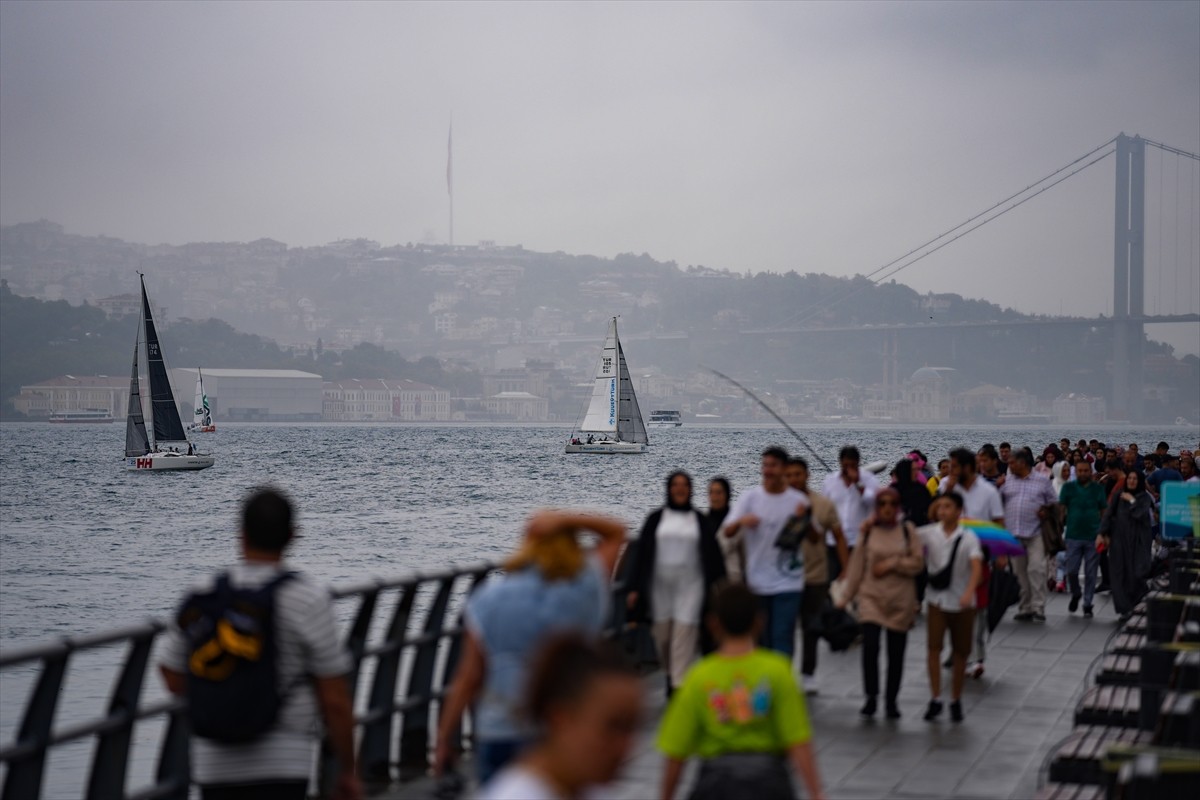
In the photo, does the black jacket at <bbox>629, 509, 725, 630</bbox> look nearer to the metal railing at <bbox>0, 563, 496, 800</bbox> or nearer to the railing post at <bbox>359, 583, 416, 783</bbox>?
the metal railing at <bbox>0, 563, 496, 800</bbox>

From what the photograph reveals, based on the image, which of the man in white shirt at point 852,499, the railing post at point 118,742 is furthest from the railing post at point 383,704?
the man in white shirt at point 852,499

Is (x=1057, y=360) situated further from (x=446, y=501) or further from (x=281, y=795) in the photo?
(x=281, y=795)

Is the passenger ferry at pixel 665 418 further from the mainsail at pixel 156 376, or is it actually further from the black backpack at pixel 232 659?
the black backpack at pixel 232 659

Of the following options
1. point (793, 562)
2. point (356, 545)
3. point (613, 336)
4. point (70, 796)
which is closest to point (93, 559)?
point (356, 545)

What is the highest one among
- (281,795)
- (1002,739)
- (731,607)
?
(731,607)

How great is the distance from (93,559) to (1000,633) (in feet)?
112

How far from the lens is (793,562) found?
9.27m

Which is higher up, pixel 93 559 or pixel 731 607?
pixel 731 607

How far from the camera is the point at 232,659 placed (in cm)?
434

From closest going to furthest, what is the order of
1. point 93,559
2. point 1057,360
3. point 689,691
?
point 689,691 → point 93,559 → point 1057,360

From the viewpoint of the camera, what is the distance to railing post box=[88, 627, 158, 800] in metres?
5.56

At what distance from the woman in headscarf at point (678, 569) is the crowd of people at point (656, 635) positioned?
0.5 inches

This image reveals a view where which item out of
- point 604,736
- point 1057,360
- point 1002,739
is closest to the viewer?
point 604,736

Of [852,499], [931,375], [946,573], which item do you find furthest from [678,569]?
[931,375]
